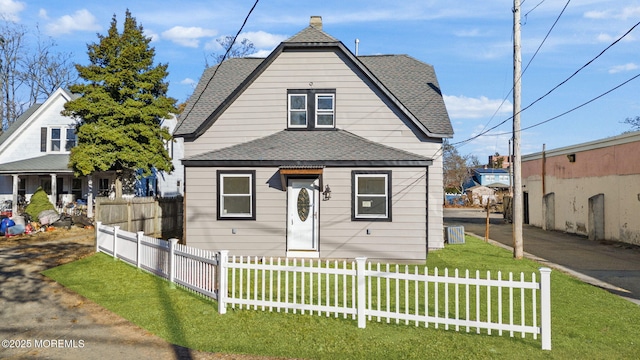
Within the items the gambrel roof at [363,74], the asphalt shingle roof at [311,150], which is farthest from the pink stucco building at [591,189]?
the asphalt shingle roof at [311,150]

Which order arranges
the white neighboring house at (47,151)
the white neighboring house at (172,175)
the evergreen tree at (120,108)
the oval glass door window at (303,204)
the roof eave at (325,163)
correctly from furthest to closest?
1. the white neighboring house at (172,175)
2. the white neighboring house at (47,151)
3. the evergreen tree at (120,108)
4. the oval glass door window at (303,204)
5. the roof eave at (325,163)

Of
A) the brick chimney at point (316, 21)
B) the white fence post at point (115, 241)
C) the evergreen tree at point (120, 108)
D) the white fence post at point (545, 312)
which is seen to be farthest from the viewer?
the evergreen tree at point (120, 108)

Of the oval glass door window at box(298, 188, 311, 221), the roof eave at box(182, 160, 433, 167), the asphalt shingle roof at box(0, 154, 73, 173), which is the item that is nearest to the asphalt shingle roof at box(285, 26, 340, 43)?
the roof eave at box(182, 160, 433, 167)

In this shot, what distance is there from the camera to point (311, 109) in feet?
50.3

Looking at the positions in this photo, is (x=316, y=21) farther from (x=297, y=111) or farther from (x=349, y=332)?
(x=349, y=332)

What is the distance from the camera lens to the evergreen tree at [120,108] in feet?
73.6

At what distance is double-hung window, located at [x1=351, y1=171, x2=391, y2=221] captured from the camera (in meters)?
14.0

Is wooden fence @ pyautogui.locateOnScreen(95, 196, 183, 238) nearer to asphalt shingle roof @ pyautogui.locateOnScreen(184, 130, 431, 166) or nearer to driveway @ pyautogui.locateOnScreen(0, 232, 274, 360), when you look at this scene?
asphalt shingle roof @ pyautogui.locateOnScreen(184, 130, 431, 166)

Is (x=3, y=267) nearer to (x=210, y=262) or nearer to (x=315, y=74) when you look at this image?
(x=210, y=262)

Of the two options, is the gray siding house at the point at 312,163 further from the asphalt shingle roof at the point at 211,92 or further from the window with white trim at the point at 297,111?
the asphalt shingle roof at the point at 211,92

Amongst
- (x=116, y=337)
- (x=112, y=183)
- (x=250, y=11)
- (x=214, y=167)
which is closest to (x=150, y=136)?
(x=112, y=183)

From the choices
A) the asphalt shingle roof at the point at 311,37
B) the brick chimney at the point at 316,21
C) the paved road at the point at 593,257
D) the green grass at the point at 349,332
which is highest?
the brick chimney at the point at 316,21

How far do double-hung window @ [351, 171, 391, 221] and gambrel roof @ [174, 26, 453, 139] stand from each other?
2.24 m

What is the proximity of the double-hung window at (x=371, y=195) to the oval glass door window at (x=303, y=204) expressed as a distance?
1.42 metres
